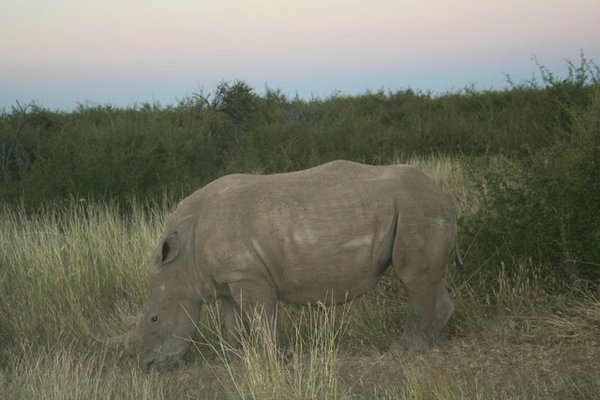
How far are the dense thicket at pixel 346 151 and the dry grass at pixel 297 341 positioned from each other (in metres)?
0.45

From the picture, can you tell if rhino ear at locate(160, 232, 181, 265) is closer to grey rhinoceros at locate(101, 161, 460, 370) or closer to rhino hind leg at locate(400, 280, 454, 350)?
grey rhinoceros at locate(101, 161, 460, 370)

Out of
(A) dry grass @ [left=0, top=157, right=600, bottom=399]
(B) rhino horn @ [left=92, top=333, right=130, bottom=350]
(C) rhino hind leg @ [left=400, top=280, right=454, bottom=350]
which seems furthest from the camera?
(B) rhino horn @ [left=92, top=333, right=130, bottom=350]

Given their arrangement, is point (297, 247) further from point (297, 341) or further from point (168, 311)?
point (168, 311)

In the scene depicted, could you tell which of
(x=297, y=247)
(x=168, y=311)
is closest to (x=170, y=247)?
(x=168, y=311)

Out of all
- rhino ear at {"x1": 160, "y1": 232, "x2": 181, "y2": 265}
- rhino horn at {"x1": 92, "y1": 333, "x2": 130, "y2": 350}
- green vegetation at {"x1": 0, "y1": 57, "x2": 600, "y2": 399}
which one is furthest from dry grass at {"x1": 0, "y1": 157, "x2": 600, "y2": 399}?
rhino ear at {"x1": 160, "y1": 232, "x2": 181, "y2": 265}

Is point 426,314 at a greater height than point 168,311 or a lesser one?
lesser

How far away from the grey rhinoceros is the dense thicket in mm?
1622

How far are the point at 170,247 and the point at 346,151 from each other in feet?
41.8

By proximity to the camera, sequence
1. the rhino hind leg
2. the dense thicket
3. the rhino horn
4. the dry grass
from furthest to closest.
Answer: the dense thicket
the rhino horn
the rhino hind leg
the dry grass

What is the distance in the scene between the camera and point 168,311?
6.08 m

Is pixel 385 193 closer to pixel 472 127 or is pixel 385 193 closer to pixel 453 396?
pixel 453 396

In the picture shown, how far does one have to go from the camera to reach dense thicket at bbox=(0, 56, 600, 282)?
734cm

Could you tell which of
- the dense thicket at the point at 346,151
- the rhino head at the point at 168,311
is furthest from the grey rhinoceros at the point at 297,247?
the dense thicket at the point at 346,151

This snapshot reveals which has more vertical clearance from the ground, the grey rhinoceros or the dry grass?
the grey rhinoceros
